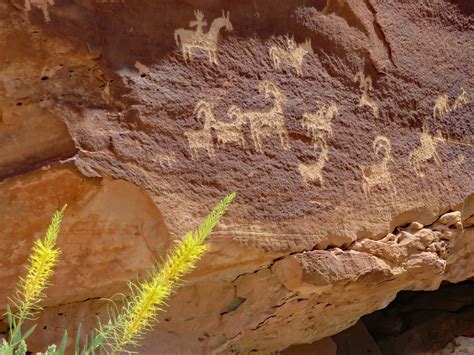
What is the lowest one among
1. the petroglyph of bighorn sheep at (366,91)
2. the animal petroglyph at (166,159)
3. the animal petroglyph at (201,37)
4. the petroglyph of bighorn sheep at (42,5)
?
the animal petroglyph at (166,159)

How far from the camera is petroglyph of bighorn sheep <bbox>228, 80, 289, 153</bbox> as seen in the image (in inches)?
63.6

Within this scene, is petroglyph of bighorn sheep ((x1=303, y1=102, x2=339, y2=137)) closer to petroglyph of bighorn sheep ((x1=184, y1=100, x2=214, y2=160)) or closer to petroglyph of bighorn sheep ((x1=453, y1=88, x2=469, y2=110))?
petroglyph of bighorn sheep ((x1=184, y1=100, x2=214, y2=160))

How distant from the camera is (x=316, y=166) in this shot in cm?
169

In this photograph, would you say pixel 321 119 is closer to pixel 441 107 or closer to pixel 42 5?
pixel 441 107

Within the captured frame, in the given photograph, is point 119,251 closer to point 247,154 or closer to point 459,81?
point 247,154

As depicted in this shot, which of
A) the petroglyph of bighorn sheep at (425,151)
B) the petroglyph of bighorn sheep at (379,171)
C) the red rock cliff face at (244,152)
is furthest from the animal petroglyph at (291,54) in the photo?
the petroglyph of bighorn sheep at (425,151)

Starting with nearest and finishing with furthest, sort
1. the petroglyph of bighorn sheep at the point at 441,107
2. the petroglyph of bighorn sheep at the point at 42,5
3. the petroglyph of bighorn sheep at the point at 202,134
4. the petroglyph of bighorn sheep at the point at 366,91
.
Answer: the petroglyph of bighorn sheep at the point at 42,5 < the petroglyph of bighorn sheep at the point at 202,134 < the petroglyph of bighorn sheep at the point at 366,91 < the petroglyph of bighorn sheep at the point at 441,107

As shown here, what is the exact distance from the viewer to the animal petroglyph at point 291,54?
169cm

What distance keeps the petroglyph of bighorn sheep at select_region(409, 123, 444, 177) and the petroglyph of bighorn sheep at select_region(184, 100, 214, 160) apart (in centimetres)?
55

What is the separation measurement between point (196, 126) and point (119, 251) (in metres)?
0.30

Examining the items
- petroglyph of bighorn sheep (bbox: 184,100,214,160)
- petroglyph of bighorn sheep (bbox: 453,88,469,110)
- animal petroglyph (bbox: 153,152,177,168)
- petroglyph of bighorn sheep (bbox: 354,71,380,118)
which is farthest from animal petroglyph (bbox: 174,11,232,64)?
petroglyph of bighorn sheep (bbox: 453,88,469,110)

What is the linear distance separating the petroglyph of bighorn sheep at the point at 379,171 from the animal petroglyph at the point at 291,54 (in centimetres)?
26

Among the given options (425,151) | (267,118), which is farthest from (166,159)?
(425,151)

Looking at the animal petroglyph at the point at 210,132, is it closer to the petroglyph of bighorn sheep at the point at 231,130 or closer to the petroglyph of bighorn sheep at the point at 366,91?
the petroglyph of bighorn sheep at the point at 231,130
